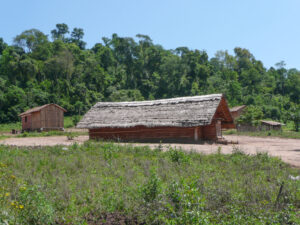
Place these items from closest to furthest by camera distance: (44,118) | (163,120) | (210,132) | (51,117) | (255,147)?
(255,147) < (163,120) < (210,132) < (44,118) < (51,117)

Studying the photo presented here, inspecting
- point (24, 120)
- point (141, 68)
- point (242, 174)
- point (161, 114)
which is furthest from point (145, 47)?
point (242, 174)

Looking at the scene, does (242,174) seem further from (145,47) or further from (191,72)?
(145,47)

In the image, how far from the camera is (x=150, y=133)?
20234mm

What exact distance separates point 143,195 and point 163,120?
1434cm

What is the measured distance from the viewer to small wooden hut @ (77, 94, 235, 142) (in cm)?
1869

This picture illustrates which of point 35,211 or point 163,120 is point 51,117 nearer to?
point 163,120

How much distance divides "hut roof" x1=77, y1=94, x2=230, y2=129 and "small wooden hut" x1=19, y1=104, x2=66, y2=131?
11.8 metres

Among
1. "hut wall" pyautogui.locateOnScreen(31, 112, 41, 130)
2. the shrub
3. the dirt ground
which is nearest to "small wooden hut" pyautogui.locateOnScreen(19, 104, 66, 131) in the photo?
"hut wall" pyautogui.locateOnScreen(31, 112, 41, 130)

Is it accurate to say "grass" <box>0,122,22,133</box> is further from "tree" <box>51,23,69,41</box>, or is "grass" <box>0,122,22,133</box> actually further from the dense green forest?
"tree" <box>51,23,69,41</box>

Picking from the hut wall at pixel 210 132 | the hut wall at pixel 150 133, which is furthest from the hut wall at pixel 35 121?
the hut wall at pixel 210 132

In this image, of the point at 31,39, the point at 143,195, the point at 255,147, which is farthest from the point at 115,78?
the point at 143,195

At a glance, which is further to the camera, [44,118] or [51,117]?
[51,117]

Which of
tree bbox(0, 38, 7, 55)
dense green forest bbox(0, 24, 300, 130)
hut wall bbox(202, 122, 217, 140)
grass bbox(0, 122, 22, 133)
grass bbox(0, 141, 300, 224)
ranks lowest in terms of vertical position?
grass bbox(0, 141, 300, 224)

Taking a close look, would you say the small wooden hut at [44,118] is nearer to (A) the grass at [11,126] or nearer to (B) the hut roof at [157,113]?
(A) the grass at [11,126]
